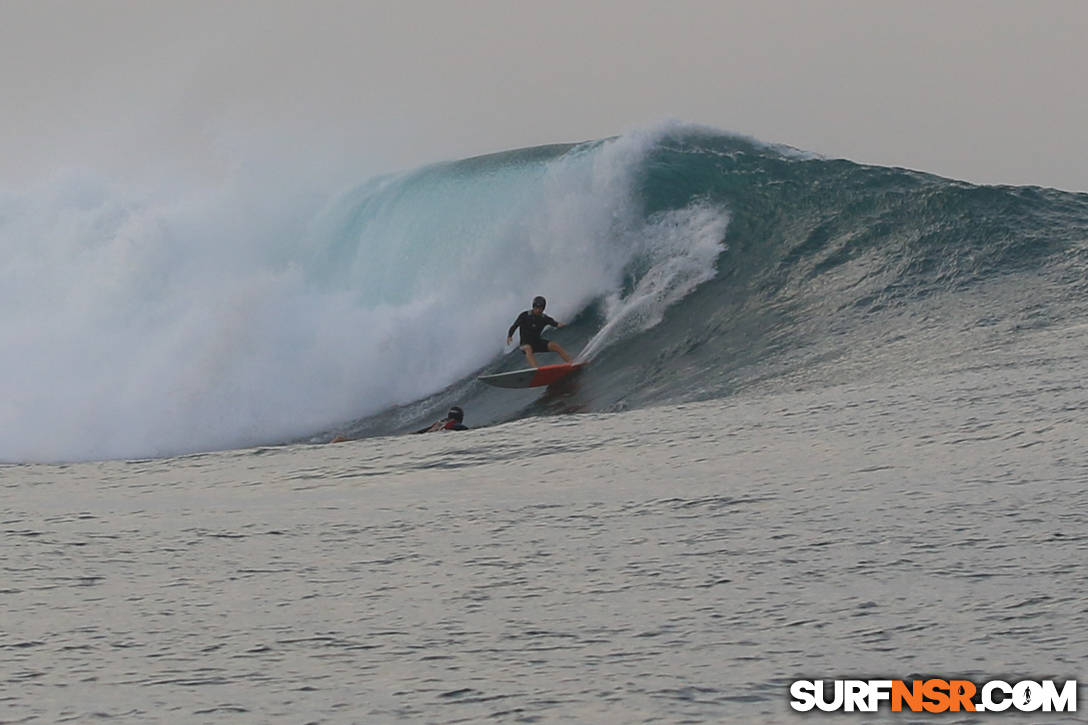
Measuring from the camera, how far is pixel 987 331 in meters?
12.3

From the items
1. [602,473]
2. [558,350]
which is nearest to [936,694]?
[602,473]

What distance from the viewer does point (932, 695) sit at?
4.02 m

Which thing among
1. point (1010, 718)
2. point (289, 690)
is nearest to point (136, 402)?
point (289, 690)

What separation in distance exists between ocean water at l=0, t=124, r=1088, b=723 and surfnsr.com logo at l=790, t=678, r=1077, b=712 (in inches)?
3.0

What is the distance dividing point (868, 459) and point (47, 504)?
14.5 ft

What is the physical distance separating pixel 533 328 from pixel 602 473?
8.71 metres

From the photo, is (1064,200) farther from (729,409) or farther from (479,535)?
(479,535)

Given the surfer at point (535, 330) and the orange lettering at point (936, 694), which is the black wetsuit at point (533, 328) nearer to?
the surfer at point (535, 330)

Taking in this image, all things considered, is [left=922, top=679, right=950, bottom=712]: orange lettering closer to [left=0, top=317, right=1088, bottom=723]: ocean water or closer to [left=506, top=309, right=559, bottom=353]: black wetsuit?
[left=0, top=317, right=1088, bottom=723]: ocean water

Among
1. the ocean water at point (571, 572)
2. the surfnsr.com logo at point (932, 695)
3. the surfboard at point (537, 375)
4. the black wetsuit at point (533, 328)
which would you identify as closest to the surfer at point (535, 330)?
the black wetsuit at point (533, 328)

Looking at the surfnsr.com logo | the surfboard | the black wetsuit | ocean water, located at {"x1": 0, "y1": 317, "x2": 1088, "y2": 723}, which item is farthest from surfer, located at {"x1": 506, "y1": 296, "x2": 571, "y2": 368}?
the surfnsr.com logo

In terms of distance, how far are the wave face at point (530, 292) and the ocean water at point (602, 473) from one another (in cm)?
7

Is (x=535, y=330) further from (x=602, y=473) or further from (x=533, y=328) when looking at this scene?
(x=602, y=473)

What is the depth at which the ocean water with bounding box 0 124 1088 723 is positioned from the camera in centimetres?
451
